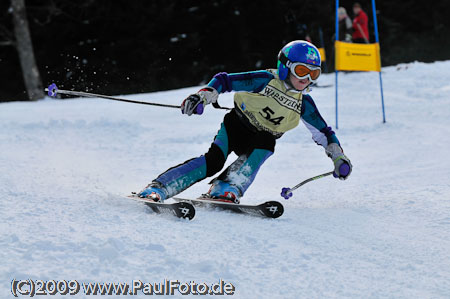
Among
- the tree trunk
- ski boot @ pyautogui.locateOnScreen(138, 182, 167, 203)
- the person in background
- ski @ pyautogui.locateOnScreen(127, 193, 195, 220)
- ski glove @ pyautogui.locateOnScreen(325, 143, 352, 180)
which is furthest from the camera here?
the tree trunk

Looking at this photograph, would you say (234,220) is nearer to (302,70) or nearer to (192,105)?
(192,105)

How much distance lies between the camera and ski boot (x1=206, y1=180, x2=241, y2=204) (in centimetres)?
366

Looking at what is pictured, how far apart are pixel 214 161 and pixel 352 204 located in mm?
1157

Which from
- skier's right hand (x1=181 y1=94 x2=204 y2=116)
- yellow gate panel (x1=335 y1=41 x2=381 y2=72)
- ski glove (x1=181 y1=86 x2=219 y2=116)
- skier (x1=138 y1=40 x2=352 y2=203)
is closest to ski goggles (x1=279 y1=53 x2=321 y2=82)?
skier (x1=138 y1=40 x2=352 y2=203)

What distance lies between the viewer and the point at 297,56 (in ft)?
12.1

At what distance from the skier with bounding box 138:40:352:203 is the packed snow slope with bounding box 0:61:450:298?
35cm

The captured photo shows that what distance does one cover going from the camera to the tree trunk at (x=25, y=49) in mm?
13367

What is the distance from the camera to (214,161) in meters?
3.75

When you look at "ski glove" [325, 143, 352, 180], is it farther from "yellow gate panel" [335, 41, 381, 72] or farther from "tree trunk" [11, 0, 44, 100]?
"tree trunk" [11, 0, 44, 100]

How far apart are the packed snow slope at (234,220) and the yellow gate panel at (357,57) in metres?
Result: 1.23

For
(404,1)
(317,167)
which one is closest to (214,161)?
(317,167)

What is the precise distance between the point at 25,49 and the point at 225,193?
38.2 feet

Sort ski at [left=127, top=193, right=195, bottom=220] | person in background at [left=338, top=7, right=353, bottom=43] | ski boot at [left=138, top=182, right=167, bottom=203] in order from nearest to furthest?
ski at [left=127, top=193, right=195, bottom=220] < ski boot at [left=138, top=182, right=167, bottom=203] < person in background at [left=338, top=7, right=353, bottom=43]

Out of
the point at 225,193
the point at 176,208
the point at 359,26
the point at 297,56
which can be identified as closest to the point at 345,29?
the point at 359,26
